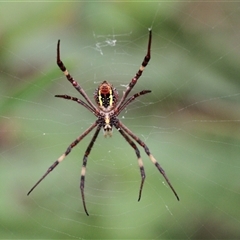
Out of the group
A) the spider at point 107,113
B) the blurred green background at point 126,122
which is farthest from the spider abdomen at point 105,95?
the blurred green background at point 126,122

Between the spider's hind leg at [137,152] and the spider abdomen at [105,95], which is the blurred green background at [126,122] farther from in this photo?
the spider abdomen at [105,95]

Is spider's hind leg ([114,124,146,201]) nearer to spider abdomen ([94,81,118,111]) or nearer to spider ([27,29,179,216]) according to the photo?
spider ([27,29,179,216])

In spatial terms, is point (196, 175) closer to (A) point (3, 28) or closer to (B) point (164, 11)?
(B) point (164, 11)

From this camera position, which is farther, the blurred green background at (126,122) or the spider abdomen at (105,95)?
the spider abdomen at (105,95)

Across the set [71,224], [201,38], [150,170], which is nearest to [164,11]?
[201,38]

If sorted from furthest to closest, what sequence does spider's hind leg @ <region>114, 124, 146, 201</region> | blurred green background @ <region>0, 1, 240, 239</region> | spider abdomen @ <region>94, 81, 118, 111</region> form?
spider abdomen @ <region>94, 81, 118, 111</region> < spider's hind leg @ <region>114, 124, 146, 201</region> < blurred green background @ <region>0, 1, 240, 239</region>

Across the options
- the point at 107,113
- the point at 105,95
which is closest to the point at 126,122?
the point at 107,113

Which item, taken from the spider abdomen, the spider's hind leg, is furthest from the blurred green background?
the spider abdomen

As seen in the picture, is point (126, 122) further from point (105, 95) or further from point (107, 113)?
point (105, 95)
